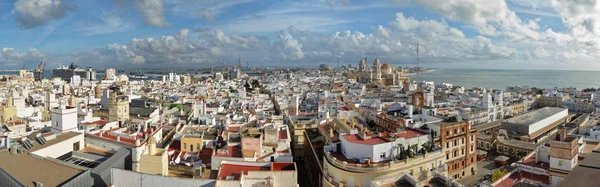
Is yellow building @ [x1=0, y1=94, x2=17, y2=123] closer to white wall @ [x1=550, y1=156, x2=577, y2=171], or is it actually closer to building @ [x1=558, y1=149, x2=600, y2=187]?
white wall @ [x1=550, y1=156, x2=577, y2=171]

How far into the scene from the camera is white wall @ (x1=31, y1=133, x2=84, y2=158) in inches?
539

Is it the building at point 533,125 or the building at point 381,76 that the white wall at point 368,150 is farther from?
the building at point 381,76

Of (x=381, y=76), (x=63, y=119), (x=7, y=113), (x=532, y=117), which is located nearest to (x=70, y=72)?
(x=381, y=76)

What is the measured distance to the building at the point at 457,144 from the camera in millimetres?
18714

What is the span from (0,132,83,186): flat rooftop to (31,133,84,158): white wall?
4.47 feet

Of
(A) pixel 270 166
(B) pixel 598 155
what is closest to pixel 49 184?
(A) pixel 270 166

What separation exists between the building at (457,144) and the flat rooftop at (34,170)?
15.1 m

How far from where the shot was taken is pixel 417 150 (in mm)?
17078

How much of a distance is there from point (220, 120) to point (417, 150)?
13.3 m

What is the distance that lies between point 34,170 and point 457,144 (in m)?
18.0

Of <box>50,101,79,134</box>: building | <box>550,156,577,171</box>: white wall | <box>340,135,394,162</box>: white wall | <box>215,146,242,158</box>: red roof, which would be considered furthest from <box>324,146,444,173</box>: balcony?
<box>50,101,79,134</box>: building

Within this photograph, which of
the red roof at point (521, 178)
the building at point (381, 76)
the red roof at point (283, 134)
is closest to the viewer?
the red roof at point (521, 178)

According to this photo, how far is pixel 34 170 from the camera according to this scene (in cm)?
1094

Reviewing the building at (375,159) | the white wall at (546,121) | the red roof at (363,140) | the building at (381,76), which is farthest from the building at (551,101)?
the building at (381,76)
